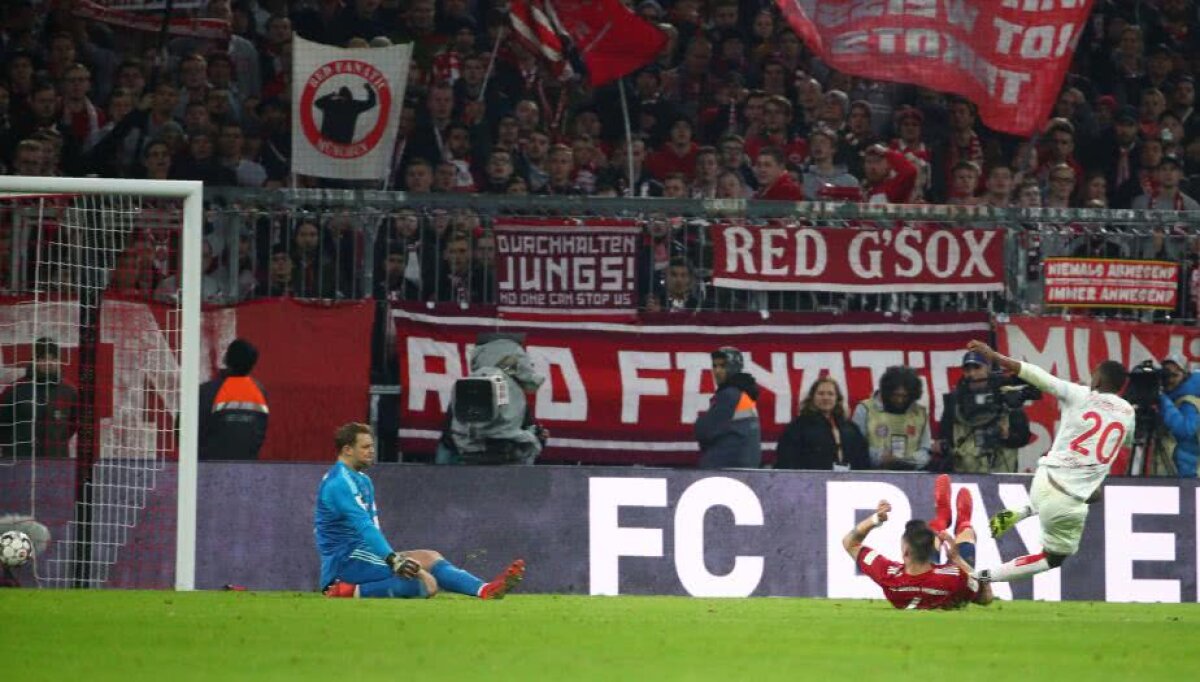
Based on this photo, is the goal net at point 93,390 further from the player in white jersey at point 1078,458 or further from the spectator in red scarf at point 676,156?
the player in white jersey at point 1078,458

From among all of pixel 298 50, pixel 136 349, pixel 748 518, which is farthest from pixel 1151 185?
pixel 136 349

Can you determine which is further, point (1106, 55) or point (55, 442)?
point (1106, 55)

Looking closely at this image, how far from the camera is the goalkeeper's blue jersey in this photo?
14.9 metres

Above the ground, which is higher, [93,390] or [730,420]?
[93,390]

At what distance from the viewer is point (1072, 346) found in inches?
678

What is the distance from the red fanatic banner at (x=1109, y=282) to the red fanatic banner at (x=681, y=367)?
677mm

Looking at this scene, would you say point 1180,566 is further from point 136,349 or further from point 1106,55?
point 136,349

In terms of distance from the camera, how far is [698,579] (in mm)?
17250

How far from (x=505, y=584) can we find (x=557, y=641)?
374cm

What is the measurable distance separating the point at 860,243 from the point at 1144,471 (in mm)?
3062

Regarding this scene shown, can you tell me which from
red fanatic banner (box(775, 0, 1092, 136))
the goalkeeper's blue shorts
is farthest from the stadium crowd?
the goalkeeper's blue shorts

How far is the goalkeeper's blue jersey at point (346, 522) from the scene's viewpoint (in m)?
14.9

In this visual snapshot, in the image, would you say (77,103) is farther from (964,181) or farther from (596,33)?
(964,181)

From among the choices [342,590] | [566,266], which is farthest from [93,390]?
[566,266]
